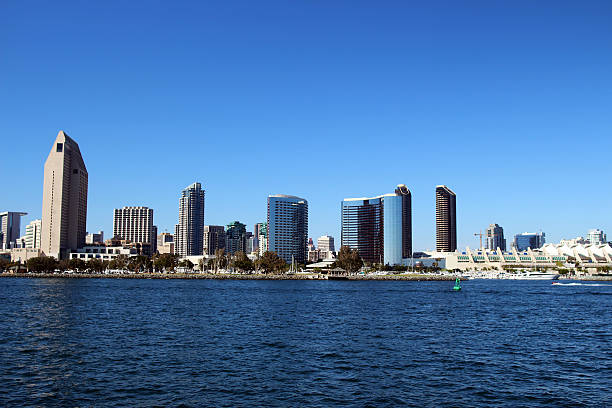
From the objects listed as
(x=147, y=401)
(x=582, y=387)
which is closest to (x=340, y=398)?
(x=147, y=401)

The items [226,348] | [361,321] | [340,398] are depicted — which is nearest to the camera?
[340,398]

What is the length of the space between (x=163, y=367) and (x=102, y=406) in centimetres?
1014

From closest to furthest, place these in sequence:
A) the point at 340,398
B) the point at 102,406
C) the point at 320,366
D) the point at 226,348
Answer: the point at 102,406, the point at 340,398, the point at 320,366, the point at 226,348

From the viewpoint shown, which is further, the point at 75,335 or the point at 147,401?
the point at 75,335

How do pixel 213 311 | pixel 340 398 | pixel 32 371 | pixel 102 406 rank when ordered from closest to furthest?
pixel 102 406 < pixel 340 398 < pixel 32 371 < pixel 213 311

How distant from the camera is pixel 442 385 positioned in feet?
115

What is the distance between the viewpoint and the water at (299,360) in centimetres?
3203

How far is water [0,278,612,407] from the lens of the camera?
32.0m

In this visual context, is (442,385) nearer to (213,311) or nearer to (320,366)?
(320,366)

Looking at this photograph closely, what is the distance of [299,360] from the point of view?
43062mm

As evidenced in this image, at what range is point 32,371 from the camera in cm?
3750

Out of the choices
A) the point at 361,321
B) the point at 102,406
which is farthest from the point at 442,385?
the point at 361,321

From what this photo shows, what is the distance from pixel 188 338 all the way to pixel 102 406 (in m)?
24.5

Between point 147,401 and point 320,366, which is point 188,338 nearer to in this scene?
point 320,366
